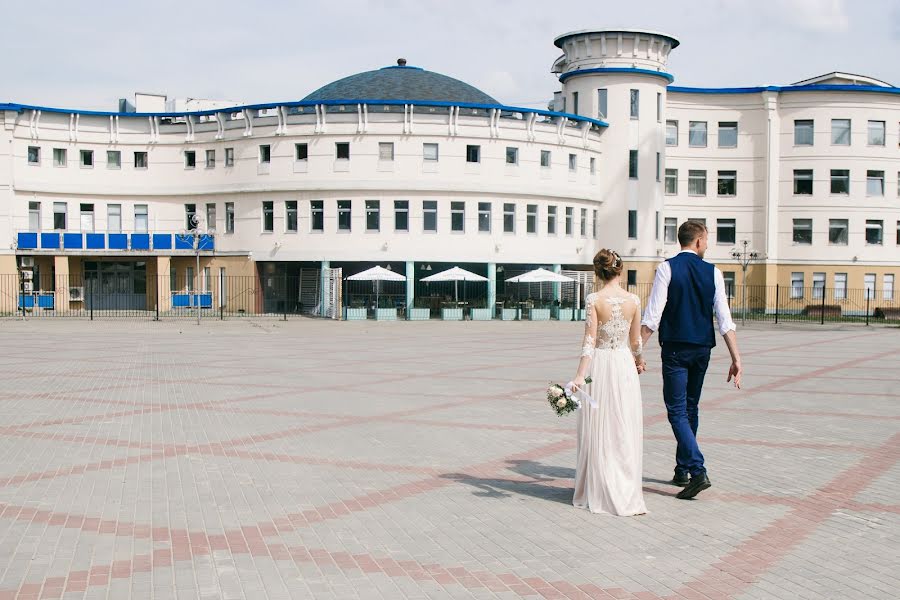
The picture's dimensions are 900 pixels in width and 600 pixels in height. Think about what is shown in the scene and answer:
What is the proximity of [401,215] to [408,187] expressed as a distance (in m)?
1.45

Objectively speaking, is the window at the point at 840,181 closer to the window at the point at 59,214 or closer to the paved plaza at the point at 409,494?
the paved plaza at the point at 409,494

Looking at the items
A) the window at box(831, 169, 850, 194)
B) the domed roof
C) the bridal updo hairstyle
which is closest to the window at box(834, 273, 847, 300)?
the window at box(831, 169, 850, 194)

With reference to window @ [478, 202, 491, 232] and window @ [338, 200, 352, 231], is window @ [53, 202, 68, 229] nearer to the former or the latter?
window @ [338, 200, 352, 231]

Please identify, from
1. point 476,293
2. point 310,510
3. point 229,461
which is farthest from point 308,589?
point 476,293

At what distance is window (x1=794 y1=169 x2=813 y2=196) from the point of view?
5366 cm

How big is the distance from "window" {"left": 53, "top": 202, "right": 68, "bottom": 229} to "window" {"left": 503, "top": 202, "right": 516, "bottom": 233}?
75.3ft

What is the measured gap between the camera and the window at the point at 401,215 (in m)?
43.8

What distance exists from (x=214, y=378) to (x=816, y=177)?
1824 inches

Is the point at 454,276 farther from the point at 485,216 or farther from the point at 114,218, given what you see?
the point at 114,218

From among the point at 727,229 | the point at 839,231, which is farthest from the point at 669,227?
the point at 839,231

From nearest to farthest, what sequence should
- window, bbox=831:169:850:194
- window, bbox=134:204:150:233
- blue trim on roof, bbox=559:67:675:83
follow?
window, bbox=134:204:150:233, blue trim on roof, bbox=559:67:675:83, window, bbox=831:169:850:194

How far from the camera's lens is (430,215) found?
4409 centimetres

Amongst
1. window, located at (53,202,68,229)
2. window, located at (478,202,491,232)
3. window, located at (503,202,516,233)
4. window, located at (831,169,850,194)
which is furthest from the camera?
window, located at (831,169,850,194)

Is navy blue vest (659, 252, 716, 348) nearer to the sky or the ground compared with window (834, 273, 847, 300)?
nearer to the sky
